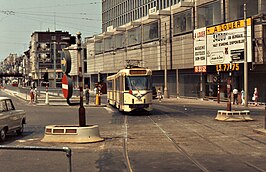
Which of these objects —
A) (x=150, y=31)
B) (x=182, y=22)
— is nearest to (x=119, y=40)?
(x=150, y=31)

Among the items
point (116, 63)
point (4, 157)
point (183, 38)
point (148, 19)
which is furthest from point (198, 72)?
point (4, 157)

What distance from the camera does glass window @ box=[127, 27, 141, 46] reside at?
252 ft

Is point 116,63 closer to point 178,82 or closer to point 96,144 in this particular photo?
point 178,82

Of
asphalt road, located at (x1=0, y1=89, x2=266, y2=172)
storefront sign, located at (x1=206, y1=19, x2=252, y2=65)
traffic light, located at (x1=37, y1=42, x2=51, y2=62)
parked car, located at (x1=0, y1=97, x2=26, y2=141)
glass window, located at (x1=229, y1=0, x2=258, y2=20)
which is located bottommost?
asphalt road, located at (x1=0, y1=89, x2=266, y2=172)

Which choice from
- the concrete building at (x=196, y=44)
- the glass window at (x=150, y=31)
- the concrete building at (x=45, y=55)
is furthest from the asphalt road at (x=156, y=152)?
the concrete building at (x=45, y=55)

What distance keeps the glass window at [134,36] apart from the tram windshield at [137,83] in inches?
1884

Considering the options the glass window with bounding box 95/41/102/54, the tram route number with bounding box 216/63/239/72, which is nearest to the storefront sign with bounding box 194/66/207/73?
the tram route number with bounding box 216/63/239/72

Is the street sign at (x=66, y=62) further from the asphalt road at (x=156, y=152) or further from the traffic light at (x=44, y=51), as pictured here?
the traffic light at (x=44, y=51)

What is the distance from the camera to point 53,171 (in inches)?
404

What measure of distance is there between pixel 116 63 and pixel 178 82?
1151 inches

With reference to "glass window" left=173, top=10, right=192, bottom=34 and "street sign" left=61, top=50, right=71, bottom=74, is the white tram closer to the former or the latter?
"street sign" left=61, top=50, right=71, bottom=74

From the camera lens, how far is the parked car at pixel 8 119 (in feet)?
54.7

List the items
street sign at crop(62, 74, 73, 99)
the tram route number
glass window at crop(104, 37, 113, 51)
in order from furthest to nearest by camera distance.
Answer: glass window at crop(104, 37, 113, 51) < the tram route number < street sign at crop(62, 74, 73, 99)

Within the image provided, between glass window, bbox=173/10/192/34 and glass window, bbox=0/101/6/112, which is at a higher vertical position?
glass window, bbox=173/10/192/34
